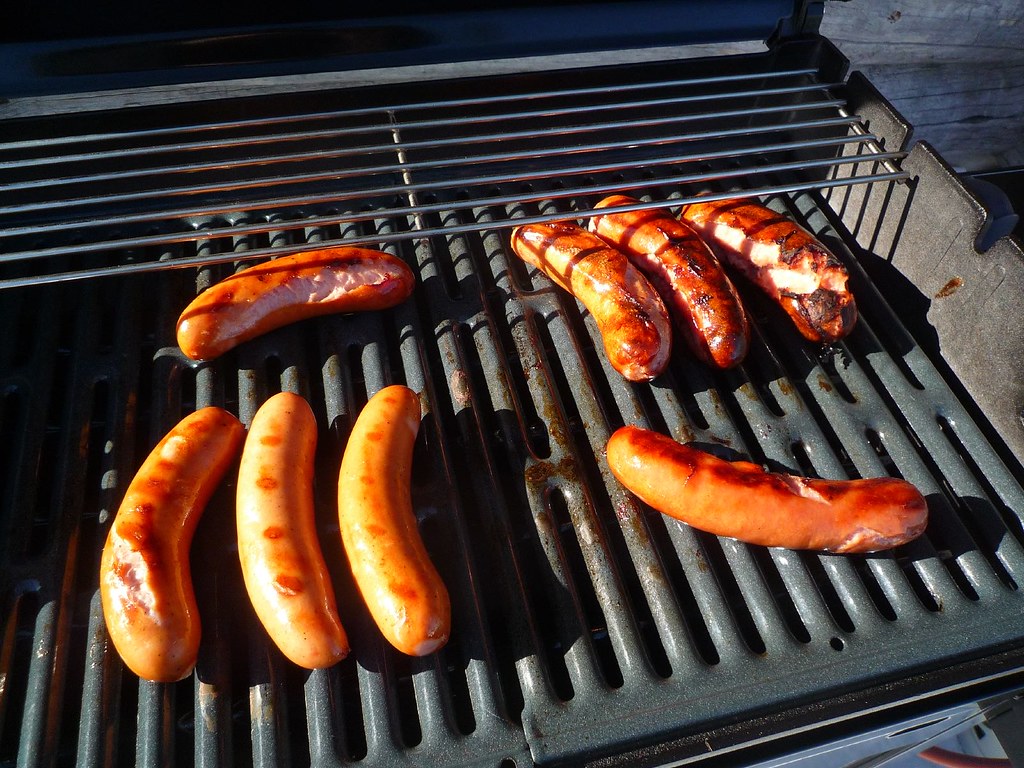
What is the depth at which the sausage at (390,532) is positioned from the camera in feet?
4.88

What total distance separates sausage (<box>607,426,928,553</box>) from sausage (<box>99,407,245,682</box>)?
43.2 inches

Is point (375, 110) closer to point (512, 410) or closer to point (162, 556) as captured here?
point (512, 410)

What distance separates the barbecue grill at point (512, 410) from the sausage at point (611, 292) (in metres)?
0.11

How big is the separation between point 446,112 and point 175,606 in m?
1.93

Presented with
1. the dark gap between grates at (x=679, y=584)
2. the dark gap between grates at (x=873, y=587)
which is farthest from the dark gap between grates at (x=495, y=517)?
the dark gap between grates at (x=873, y=587)

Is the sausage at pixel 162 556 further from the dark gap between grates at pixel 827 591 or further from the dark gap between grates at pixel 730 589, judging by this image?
the dark gap between grates at pixel 827 591

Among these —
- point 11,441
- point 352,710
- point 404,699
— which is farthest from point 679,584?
point 11,441

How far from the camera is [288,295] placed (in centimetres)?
209

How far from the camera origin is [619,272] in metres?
2.07

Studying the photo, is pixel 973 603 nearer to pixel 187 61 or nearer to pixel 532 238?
pixel 532 238

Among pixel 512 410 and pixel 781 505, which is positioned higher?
pixel 512 410

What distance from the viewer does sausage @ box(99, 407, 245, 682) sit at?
1460 mm

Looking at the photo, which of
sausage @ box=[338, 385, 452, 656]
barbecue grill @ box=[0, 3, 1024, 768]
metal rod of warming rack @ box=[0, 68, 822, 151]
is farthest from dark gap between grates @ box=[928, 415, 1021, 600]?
metal rod of warming rack @ box=[0, 68, 822, 151]

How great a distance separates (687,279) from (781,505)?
2.53ft
